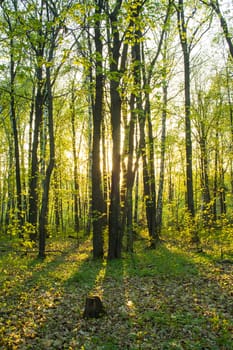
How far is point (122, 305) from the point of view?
23.7 feet

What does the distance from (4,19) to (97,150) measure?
9424 millimetres

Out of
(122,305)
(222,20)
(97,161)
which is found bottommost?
(122,305)

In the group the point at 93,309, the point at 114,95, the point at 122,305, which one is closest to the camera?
the point at 93,309

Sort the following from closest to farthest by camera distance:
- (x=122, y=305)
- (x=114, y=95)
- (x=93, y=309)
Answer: (x=93, y=309) → (x=122, y=305) → (x=114, y=95)

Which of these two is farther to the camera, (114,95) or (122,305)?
(114,95)

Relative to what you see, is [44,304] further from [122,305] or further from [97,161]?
[97,161]

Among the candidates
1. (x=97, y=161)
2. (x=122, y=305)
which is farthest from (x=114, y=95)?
(x=122, y=305)

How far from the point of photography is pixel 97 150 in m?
12.5

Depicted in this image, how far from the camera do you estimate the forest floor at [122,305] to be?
5.43m

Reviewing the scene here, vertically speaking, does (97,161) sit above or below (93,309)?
above

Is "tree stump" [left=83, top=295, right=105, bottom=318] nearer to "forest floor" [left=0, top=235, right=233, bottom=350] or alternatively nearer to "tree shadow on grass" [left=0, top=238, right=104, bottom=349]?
"forest floor" [left=0, top=235, right=233, bottom=350]

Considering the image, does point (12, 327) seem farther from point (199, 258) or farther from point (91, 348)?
point (199, 258)

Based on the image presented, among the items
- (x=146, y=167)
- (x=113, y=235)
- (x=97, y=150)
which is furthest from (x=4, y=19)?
(x=113, y=235)

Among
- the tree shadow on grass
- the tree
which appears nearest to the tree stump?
the tree shadow on grass
